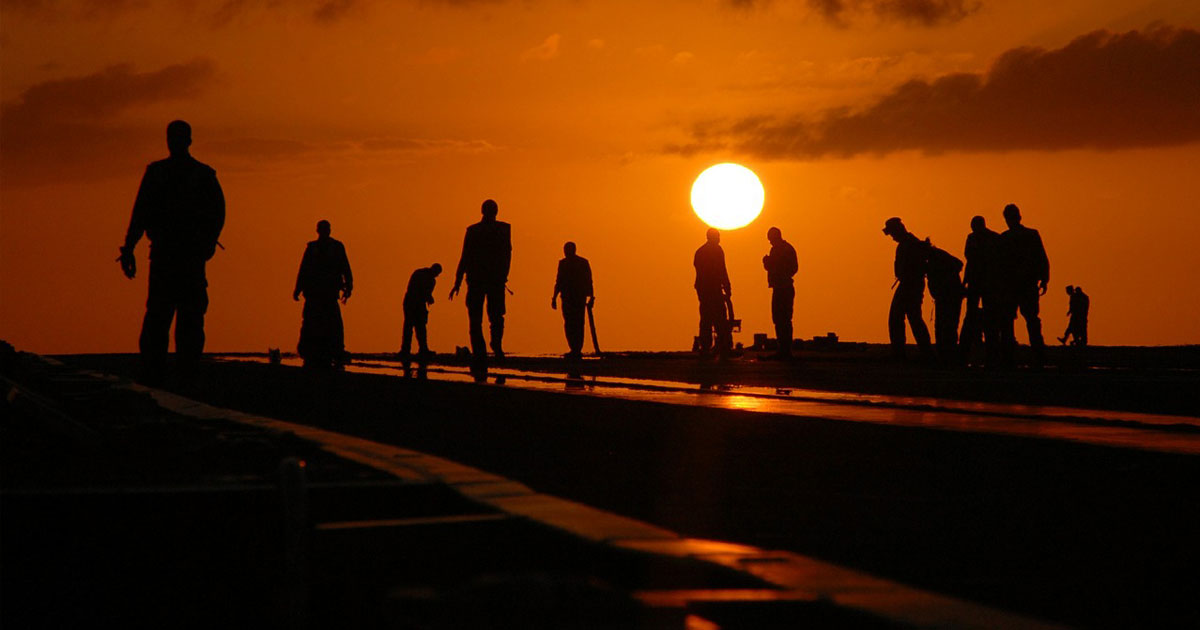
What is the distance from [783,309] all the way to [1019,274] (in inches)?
249

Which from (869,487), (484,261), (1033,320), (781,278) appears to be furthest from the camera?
(781,278)

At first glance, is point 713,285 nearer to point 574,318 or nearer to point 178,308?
point 574,318

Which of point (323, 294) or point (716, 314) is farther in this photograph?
point (716, 314)

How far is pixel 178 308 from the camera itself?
16.0 metres

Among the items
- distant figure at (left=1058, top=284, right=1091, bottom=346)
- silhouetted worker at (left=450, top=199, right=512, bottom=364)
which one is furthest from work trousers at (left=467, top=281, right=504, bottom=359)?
distant figure at (left=1058, top=284, right=1091, bottom=346)

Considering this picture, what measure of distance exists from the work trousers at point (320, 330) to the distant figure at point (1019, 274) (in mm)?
9297

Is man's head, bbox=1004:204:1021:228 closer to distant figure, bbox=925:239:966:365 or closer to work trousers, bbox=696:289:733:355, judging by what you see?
distant figure, bbox=925:239:966:365

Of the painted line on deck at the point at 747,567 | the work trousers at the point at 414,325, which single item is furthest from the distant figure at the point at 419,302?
the painted line on deck at the point at 747,567

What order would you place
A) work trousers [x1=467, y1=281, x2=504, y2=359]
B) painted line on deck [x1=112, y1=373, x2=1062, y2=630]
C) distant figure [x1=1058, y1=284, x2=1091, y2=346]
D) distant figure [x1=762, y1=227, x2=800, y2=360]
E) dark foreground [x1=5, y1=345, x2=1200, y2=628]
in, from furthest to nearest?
distant figure [x1=1058, y1=284, x2=1091, y2=346], distant figure [x1=762, y1=227, x2=800, y2=360], work trousers [x1=467, y1=281, x2=504, y2=359], dark foreground [x1=5, y1=345, x2=1200, y2=628], painted line on deck [x1=112, y1=373, x2=1062, y2=630]

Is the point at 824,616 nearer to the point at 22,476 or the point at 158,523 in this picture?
the point at 158,523

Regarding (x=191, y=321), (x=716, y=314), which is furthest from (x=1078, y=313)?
(x=191, y=321)

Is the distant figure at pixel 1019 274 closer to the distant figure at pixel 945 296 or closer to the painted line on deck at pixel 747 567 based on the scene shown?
the distant figure at pixel 945 296

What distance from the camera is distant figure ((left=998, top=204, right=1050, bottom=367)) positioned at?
25391 millimetres

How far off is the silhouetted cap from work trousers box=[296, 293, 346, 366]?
27.3 feet
